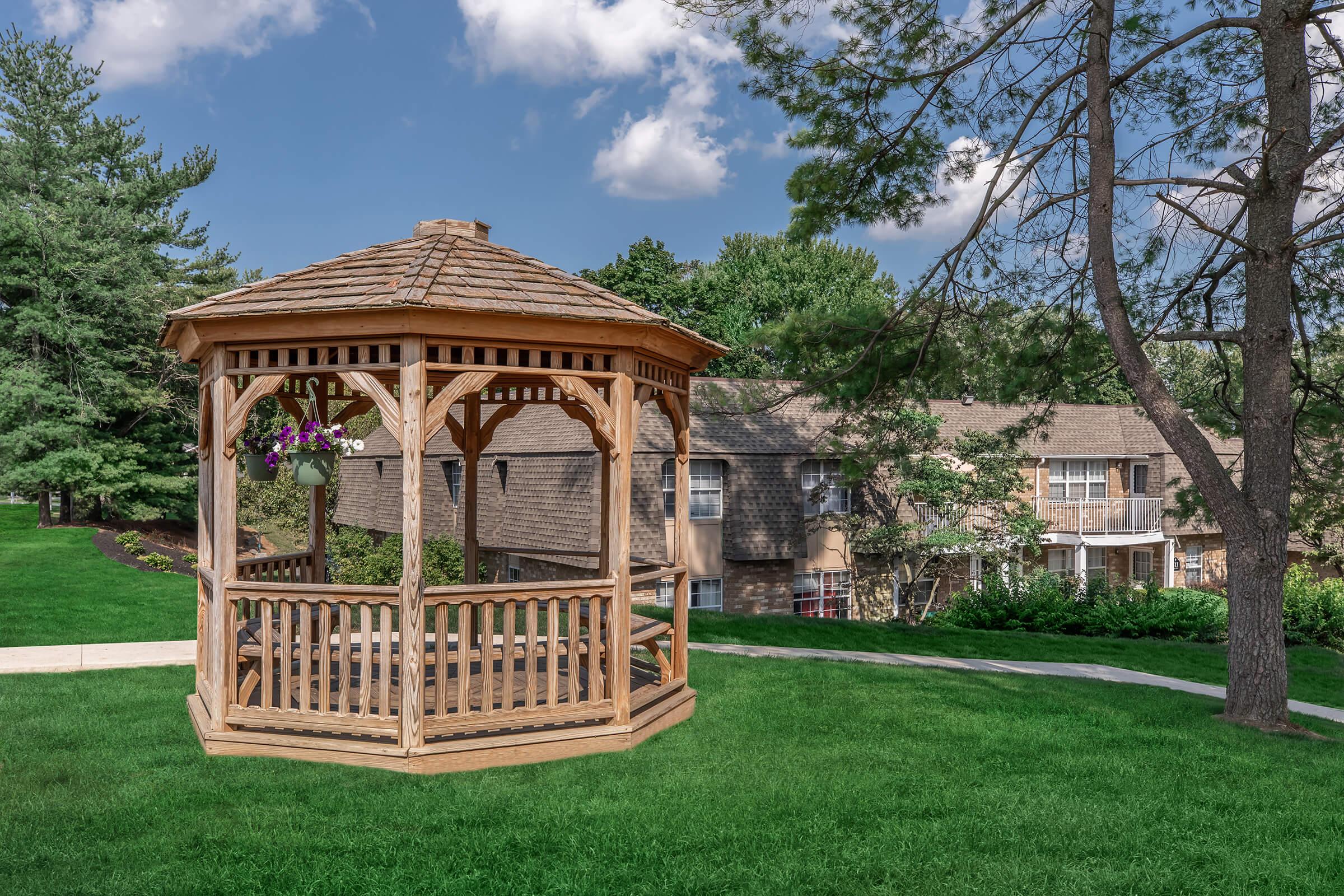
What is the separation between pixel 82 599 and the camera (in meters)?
13.7

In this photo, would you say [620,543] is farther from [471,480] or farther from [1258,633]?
[1258,633]

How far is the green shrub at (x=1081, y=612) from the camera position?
18844 mm

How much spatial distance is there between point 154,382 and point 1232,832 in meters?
27.9

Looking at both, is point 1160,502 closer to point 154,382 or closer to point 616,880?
point 616,880

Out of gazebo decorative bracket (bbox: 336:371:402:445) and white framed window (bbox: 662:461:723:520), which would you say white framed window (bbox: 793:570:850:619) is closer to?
white framed window (bbox: 662:461:723:520)

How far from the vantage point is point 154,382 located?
85.7ft

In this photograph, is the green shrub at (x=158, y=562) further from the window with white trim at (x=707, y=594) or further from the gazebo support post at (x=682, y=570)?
the gazebo support post at (x=682, y=570)

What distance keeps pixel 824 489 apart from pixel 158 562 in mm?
14624

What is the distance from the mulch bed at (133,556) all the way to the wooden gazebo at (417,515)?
11861 mm

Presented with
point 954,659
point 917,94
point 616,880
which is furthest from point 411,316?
point 954,659

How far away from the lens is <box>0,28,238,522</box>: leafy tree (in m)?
22.8

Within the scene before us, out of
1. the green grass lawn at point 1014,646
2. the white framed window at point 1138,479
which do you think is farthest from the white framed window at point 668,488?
the white framed window at point 1138,479

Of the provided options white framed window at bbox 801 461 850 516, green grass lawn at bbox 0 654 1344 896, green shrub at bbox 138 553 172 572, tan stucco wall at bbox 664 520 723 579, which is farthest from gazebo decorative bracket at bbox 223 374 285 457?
white framed window at bbox 801 461 850 516

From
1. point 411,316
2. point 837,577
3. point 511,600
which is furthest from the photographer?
point 837,577
